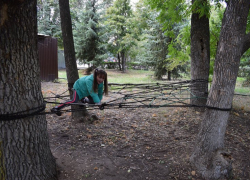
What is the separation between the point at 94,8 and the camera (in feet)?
52.6

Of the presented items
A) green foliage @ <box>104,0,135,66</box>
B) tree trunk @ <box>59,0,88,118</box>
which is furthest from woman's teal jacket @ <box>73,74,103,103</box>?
green foliage @ <box>104,0,135,66</box>

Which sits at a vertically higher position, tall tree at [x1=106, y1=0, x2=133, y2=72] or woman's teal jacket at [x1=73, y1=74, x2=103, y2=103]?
tall tree at [x1=106, y1=0, x2=133, y2=72]

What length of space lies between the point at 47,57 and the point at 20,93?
357 inches

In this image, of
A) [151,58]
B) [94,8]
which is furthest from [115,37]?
[151,58]

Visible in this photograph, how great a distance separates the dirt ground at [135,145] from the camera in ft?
9.12

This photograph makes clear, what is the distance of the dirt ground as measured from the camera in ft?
9.12

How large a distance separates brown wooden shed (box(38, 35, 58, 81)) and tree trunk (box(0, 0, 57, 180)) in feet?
28.5

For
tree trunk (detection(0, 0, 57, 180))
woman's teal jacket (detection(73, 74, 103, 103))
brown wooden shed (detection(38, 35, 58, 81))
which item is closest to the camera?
tree trunk (detection(0, 0, 57, 180))

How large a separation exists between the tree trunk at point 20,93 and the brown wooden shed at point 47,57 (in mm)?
8691

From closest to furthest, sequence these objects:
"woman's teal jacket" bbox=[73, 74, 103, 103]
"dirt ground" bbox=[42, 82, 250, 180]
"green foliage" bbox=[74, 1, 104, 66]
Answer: "dirt ground" bbox=[42, 82, 250, 180] → "woman's teal jacket" bbox=[73, 74, 103, 103] → "green foliage" bbox=[74, 1, 104, 66]

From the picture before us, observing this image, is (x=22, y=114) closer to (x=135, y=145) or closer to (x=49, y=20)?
(x=135, y=145)

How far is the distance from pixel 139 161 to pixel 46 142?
55.9 inches

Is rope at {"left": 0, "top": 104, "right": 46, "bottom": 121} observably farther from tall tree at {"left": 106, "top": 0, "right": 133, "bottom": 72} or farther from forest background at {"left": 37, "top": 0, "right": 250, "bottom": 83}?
tall tree at {"left": 106, "top": 0, "right": 133, "bottom": 72}

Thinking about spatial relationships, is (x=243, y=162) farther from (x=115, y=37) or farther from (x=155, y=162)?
(x=115, y=37)
